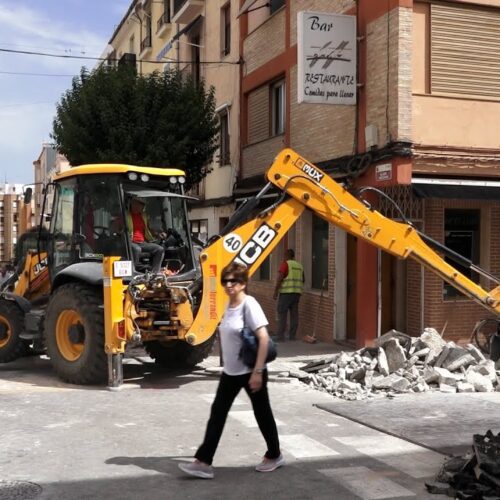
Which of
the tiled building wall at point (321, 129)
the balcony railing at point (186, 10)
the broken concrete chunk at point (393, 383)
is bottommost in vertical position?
the broken concrete chunk at point (393, 383)

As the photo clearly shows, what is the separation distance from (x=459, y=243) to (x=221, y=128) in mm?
8696

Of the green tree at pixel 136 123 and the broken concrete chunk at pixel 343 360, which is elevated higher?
the green tree at pixel 136 123

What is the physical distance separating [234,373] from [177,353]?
15.9 feet

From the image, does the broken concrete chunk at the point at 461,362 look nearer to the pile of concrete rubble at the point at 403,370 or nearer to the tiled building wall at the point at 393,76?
the pile of concrete rubble at the point at 403,370

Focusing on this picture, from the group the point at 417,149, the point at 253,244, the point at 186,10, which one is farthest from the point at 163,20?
the point at 253,244

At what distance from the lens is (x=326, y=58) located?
1173cm

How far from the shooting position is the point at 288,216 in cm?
934

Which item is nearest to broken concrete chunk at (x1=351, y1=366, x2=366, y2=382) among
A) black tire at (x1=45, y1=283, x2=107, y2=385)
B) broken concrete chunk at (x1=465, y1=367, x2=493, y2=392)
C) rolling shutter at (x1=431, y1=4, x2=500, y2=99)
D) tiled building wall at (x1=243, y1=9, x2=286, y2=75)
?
broken concrete chunk at (x1=465, y1=367, x2=493, y2=392)

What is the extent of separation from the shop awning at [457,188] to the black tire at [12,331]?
240 inches

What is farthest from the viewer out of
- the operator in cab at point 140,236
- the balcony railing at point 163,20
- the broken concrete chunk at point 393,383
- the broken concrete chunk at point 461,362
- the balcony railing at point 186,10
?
the balcony railing at point 163,20

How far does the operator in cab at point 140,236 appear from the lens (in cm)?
940

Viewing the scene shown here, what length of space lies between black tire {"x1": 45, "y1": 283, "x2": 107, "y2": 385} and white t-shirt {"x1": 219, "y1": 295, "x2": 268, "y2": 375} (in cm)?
378

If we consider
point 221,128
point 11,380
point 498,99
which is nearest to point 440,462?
point 11,380

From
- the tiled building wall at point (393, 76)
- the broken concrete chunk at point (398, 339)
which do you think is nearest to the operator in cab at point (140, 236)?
the broken concrete chunk at point (398, 339)
